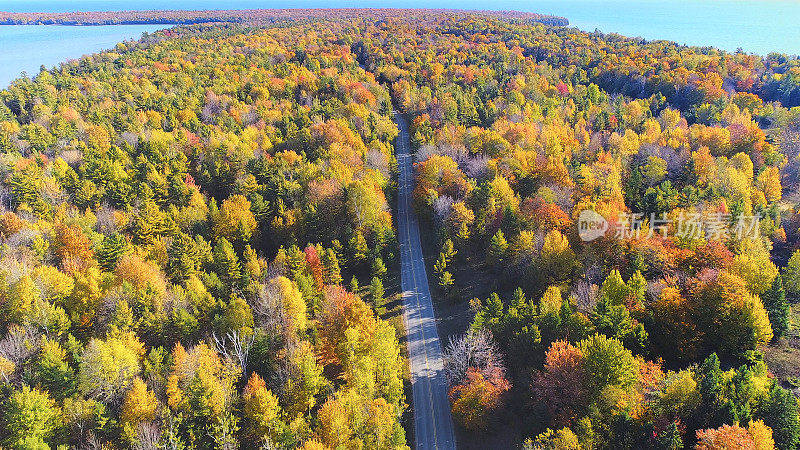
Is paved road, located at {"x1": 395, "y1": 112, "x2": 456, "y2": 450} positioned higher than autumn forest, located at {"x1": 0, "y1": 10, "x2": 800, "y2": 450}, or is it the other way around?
autumn forest, located at {"x1": 0, "y1": 10, "x2": 800, "y2": 450}

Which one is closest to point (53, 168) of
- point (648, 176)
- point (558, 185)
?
point (558, 185)

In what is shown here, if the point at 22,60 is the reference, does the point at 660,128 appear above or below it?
below

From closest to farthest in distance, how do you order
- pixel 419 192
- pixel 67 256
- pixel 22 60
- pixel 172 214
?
pixel 67 256, pixel 172 214, pixel 419 192, pixel 22 60

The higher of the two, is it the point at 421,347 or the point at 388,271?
the point at 388,271

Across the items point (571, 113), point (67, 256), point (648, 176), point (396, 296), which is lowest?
point (396, 296)

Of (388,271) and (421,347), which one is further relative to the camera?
(388,271)

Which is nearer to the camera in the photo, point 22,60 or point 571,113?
point 571,113

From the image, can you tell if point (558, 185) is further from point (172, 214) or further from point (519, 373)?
point (172, 214)

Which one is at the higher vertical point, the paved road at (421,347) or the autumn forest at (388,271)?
the autumn forest at (388,271)
